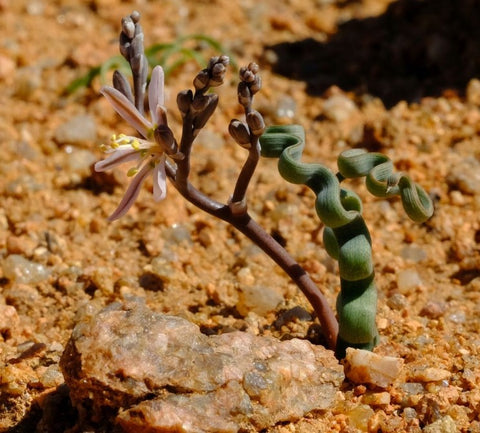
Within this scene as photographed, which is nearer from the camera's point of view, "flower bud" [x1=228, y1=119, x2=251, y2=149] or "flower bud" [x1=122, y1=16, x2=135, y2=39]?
"flower bud" [x1=228, y1=119, x2=251, y2=149]

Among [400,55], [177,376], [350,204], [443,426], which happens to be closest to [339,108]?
[400,55]

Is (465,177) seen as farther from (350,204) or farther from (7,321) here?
(7,321)

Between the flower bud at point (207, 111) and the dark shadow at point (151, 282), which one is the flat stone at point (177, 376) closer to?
the flower bud at point (207, 111)

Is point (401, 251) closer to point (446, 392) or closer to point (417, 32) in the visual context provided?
point (446, 392)

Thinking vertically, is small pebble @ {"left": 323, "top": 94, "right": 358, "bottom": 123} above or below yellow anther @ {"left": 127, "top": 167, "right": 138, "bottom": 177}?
above

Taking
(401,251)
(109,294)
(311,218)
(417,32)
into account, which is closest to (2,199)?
(109,294)

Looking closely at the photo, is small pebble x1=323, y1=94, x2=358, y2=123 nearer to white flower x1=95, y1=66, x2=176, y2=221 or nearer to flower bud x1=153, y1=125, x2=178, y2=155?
white flower x1=95, y1=66, x2=176, y2=221

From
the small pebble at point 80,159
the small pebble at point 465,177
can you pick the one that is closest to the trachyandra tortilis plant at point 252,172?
the small pebble at point 465,177

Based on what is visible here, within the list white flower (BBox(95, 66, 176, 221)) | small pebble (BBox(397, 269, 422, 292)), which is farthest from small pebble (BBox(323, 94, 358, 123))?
white flower (BBox(95, 66, 176, 221))

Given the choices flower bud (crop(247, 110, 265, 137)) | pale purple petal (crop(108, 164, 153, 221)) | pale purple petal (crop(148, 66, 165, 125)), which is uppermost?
pale purple petal (crop(148, 66, 165, 125))
